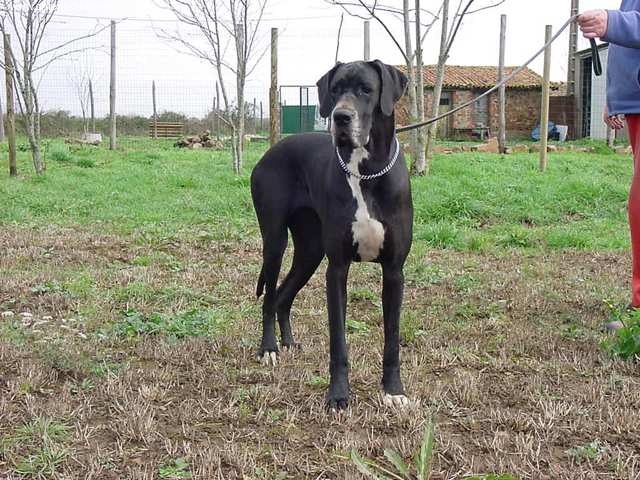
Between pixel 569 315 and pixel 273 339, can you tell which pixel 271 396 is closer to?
pixel 273 339

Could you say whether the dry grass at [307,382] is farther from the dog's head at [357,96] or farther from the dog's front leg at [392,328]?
the dog's head at [357,96]

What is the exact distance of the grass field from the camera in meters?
2.88

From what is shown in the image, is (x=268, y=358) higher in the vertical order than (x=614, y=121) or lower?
lower

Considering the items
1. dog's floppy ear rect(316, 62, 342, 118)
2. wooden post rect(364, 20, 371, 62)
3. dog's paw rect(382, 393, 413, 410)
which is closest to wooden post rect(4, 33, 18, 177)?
wooden post rect(364, 20, 371, 62)

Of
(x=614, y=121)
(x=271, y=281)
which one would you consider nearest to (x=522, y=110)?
(x=614, y=121)

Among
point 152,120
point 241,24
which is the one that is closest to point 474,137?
point 152,120

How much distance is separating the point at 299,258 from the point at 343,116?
4.58 ft

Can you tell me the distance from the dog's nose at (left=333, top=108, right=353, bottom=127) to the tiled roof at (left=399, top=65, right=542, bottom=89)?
29339 mm

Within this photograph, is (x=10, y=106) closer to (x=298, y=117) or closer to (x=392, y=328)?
(x=392, y=328)

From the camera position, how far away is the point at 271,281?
429 centimetres

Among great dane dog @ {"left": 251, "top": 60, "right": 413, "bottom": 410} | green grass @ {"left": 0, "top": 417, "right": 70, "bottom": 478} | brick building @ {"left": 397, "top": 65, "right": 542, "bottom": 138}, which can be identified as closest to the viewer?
green grass @ {"left": 0, "top": 417, "right": 70, "bottom": 478}

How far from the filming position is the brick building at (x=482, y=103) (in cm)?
3112

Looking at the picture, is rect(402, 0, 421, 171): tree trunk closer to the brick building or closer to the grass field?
the grass field

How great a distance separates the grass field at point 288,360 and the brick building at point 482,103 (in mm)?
22739
